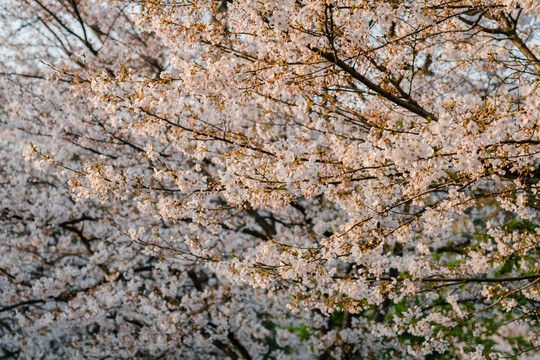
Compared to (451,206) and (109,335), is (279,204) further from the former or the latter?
(109,335)

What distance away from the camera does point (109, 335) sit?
10.7 metres

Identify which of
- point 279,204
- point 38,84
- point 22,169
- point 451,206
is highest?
point 38,84

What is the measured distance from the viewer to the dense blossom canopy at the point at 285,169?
367cm

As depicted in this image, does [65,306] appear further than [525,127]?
Yes

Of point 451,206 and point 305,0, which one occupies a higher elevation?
point 305,0

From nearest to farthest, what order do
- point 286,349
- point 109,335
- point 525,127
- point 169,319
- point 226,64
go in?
1. point 525,127
2. point 226,64
3. point 169,319
4. point 109,335
5. point 286,349

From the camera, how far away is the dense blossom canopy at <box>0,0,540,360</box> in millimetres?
3666

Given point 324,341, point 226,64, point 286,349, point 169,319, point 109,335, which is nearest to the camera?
point 226,64

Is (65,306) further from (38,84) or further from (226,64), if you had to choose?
(226,64)

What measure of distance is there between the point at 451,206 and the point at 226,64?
7.85 ft

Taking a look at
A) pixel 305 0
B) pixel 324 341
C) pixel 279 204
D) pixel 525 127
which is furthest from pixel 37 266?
pixel 525 127

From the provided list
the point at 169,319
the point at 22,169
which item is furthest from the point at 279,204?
the point at 22,169

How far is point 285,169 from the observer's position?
3.66 meters

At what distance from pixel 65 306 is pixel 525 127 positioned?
9836mm
